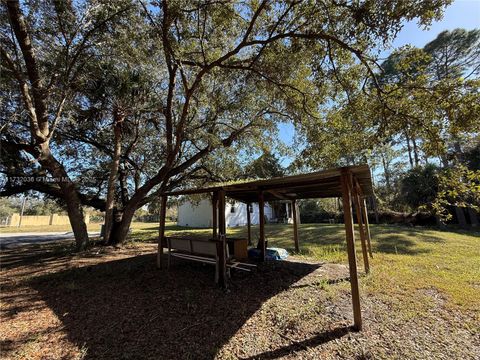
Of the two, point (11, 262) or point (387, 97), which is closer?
point (387, 97)

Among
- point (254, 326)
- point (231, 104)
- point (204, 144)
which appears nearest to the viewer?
point (254, 326)

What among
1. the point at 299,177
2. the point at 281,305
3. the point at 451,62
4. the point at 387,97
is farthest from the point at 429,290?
the point at 451,62

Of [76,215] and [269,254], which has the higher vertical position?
[76,215]

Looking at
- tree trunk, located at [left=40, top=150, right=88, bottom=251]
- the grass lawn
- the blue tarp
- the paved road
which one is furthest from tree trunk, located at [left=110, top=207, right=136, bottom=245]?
the blue tarp

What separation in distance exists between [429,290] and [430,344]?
2298 millimetres

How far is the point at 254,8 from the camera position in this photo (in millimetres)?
6129

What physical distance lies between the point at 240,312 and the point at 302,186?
132 inches

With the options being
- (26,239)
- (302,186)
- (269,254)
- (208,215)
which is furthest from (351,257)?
(208,215)

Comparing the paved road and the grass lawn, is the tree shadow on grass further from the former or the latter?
the paved road

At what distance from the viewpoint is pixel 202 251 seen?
5746mm

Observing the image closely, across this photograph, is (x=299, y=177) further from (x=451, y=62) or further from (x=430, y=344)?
(x=451, y=62)

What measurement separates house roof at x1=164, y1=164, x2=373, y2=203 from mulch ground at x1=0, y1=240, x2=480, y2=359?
81.4 inches

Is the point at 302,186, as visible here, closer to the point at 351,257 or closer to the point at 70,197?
the point at 351,257

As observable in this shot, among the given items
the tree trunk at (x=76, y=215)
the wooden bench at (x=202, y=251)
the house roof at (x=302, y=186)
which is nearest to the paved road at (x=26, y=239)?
the tree trunk at (x=76, y=215)
